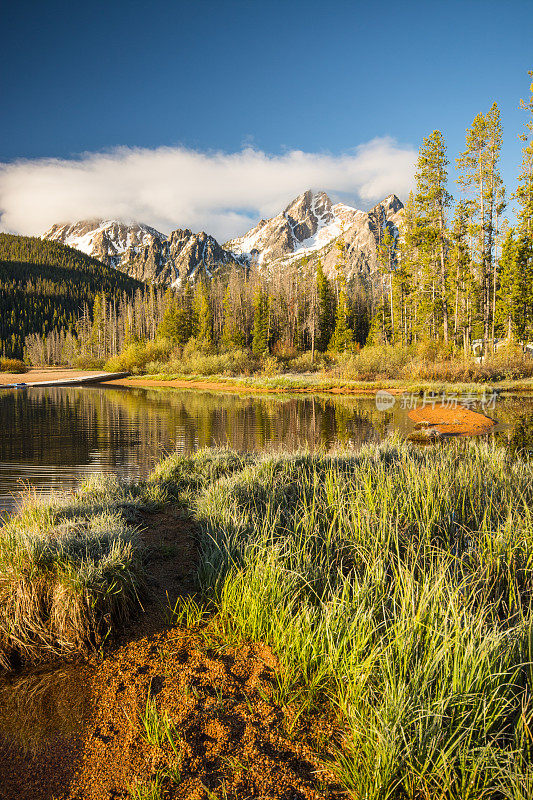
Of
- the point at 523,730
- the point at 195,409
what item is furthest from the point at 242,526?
the point at 195,409

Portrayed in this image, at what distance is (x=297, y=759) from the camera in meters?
2.02

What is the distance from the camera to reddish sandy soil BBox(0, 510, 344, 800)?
1916 mm

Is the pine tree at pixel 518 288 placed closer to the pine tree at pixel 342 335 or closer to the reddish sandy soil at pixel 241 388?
the reddish sandy soil at pixel 241 388

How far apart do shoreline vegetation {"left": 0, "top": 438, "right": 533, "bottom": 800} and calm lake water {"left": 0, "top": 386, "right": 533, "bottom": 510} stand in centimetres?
430

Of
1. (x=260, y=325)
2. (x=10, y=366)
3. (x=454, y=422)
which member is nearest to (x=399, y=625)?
(x=454, y=422)

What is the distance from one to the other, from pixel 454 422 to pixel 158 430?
1184cm

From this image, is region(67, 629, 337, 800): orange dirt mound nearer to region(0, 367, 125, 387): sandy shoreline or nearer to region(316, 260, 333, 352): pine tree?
region(0, 367, 125, 387): sandy shoreline

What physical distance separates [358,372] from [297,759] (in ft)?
113

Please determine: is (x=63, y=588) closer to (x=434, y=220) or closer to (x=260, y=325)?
(x=434, y=220)

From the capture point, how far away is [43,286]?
14450 cm

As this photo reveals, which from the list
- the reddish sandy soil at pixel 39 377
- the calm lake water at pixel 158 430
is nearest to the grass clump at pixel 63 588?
the calm lake water at pixel 158 430

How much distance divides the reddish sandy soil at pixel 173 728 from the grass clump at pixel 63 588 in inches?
8.9

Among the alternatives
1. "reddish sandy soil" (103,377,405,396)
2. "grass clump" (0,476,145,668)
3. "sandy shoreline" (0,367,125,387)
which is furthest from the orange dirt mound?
"sandy shoreline" (0,367,125,387)

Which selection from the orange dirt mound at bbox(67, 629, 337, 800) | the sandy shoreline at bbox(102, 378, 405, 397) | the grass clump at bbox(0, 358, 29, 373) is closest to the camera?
the orange dirt mound at bbox(67, 629, 337, 800)
